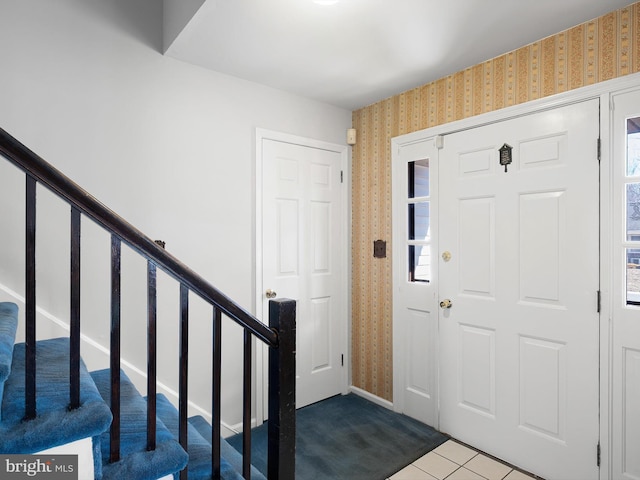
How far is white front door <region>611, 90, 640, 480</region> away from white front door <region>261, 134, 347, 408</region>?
1.80 meters

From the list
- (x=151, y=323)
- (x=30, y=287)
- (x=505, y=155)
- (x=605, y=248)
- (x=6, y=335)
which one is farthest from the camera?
(x=505, y=155)

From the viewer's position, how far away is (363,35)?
201 cm

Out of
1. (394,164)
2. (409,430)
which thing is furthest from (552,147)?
(409,430)

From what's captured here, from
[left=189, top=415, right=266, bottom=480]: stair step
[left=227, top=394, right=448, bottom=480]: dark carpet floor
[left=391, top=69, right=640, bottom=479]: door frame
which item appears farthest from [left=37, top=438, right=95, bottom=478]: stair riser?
[left=391, top=69, right=640, bottom=479]: door frame

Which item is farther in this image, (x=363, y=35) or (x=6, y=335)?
(x=363, y=35)

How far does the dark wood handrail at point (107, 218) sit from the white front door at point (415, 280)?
1622 millimetres

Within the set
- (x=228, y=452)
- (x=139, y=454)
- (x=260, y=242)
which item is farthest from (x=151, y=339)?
(x=260, y=242)

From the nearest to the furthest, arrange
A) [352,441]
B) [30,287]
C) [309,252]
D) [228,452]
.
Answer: [30,287]
[228,452]
[352,441]
[309,252]

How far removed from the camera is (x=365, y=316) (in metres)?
3.08

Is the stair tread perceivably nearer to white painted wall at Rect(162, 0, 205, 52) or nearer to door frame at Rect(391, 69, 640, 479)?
white painted wall at Rect(162, 0, 205, 52)

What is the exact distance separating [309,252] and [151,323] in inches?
72.6

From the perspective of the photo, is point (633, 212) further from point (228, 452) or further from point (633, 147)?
point (228, 452)

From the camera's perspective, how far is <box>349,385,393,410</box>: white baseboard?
289cm

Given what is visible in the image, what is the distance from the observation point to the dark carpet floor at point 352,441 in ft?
7.07
